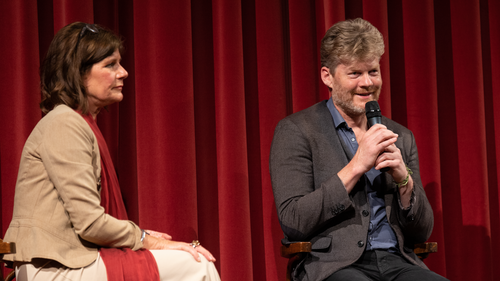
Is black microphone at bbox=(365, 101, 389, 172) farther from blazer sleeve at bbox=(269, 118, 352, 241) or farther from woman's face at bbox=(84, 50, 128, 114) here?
woman's face at bbox=(84, 50, 128, 114)

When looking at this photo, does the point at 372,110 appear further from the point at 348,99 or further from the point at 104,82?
the point at 104,82

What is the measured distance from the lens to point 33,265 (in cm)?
159

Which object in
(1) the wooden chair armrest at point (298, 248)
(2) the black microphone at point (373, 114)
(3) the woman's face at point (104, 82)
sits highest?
(3) the woman's face at point (104, 82)

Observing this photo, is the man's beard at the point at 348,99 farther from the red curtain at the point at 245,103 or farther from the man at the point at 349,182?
the red curtain at the point at 245,103

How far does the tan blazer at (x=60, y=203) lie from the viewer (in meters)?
1.57

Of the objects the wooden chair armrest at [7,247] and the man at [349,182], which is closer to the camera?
the wooden chair armrest at [7,247]

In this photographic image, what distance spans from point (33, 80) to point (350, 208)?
→ 1675 millimetres

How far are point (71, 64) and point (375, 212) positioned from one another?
1322mm

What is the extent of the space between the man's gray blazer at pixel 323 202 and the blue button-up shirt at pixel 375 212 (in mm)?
28

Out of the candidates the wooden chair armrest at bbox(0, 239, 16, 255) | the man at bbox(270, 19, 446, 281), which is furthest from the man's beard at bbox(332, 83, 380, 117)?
the wooden chair armrest at bbox(0, 239, 16, 255)

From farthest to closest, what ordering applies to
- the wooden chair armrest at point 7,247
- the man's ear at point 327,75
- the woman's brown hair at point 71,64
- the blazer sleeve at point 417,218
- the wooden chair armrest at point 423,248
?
the man's ear at point 327,75
the wooden chair armrest at point 423,248
the blazer sleeve at point 417,218
the woman's brown hair at point 71,64
the wooden chair armrest at point 7,247

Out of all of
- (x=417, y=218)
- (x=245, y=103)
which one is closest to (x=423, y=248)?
(x=417, y=218)

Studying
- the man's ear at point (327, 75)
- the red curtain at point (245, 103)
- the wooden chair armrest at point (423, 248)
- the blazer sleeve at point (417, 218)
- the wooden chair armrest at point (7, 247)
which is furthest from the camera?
the red curtain at point (245, 103)

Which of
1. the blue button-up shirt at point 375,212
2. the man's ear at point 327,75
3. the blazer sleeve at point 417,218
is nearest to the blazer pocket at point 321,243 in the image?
the blue button-up shirt at point 375,212
